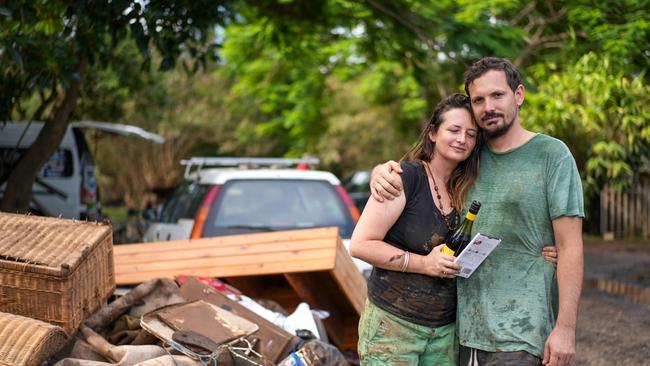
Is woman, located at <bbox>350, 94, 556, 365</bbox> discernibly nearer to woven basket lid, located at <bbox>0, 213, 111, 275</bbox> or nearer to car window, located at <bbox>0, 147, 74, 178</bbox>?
woven basket lid, located at <bbox>0, 213, 111, 275</bbox>

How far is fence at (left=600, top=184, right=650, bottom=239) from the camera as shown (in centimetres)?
2070

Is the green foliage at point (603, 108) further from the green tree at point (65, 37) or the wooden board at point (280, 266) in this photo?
the green tree at point (65, 37)

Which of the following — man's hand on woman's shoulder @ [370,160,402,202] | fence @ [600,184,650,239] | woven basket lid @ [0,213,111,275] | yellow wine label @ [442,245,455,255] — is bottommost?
fence @ [600,184,650,239]

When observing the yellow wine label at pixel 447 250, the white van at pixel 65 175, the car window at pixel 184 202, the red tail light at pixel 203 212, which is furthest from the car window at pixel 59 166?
the yellow wine label at pixel 447 250

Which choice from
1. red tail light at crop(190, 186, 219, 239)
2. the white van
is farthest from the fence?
red tail light at crop(190, 186, 219, 239)

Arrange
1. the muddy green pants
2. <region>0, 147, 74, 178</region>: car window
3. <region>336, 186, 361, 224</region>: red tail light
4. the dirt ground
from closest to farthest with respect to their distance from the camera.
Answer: the muddy green pants
the dirt ground
<region>336, 186, 361, 224</region>: red tail light
<region>0, 147, 74, 178</region>: car window

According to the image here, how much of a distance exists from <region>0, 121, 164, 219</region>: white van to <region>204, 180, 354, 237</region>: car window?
625 cm

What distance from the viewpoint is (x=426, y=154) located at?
3.71 m

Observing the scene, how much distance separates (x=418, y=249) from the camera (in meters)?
3.52

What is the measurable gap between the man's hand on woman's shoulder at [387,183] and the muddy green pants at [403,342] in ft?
1.70

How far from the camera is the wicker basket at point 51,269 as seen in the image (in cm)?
480

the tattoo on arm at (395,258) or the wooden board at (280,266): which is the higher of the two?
the tattoo on arm at (395,258)

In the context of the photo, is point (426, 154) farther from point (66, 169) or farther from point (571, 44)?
point (66, 169)

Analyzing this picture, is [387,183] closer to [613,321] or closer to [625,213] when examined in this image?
[613,321]
